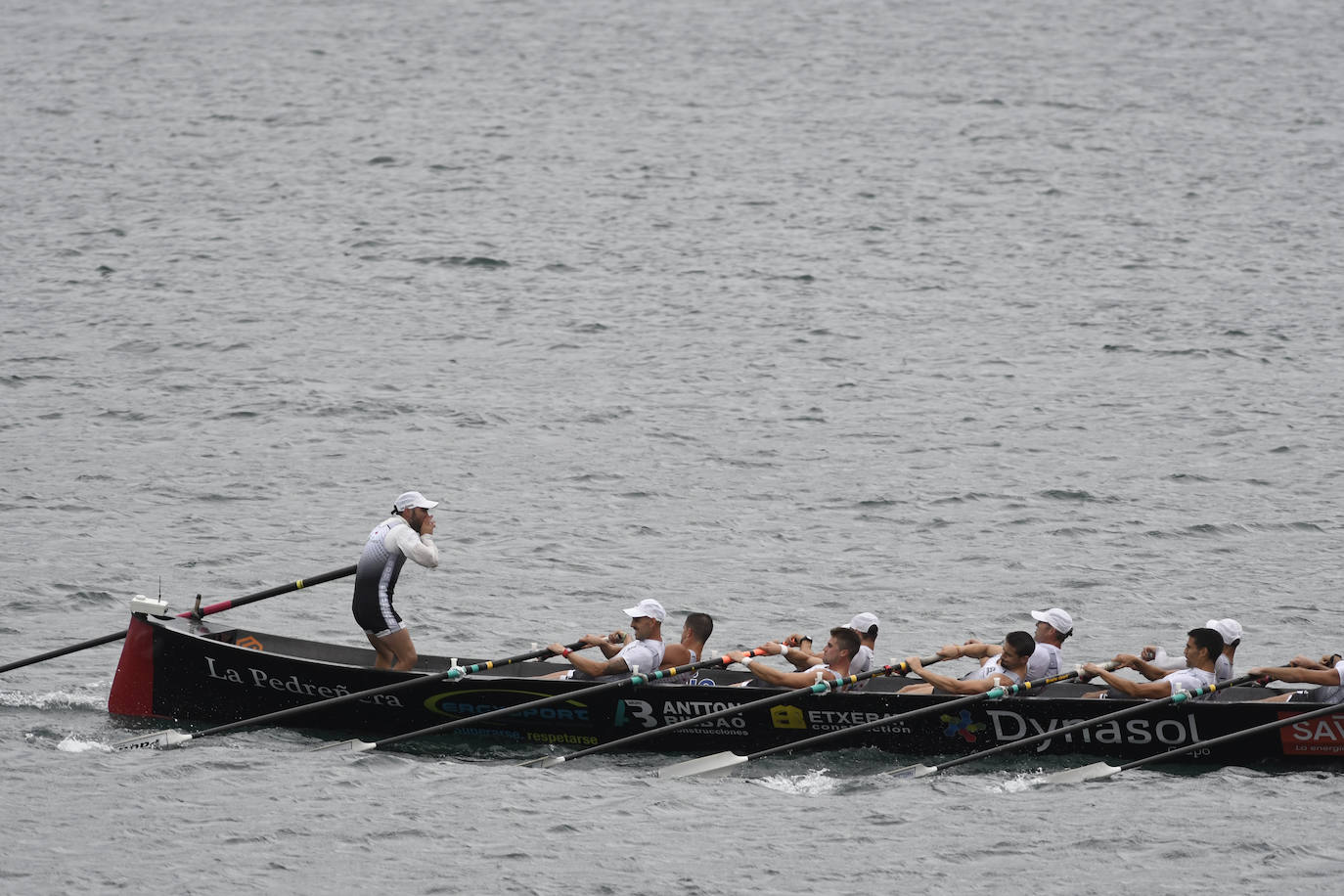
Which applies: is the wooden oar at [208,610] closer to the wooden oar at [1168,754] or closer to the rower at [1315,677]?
the wooden oar at [1168,754]

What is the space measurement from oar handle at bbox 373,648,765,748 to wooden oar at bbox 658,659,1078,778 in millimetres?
906

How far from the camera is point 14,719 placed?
1956 centimetres

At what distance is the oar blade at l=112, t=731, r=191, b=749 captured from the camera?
18578 mm

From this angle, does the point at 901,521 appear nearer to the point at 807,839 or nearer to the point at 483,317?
the point at 807,839

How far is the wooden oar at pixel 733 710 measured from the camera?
701 inches

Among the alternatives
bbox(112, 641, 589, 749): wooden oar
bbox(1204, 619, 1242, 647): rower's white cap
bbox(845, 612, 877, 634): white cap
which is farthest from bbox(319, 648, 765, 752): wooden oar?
bbox(1204, 619, 1242, 647): rower's white cap

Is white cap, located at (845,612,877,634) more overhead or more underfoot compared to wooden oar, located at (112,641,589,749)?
more overhead

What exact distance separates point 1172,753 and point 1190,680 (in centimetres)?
73

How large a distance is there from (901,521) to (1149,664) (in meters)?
9.35

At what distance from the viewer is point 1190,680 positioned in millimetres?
17641

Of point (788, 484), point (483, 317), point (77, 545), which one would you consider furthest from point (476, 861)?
point (483, 317)

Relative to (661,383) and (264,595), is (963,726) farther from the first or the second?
(661,383)

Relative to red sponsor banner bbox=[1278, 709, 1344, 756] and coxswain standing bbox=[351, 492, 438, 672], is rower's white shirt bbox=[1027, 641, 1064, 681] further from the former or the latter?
coxswain standing bbox=[351, 492, 438, 672]

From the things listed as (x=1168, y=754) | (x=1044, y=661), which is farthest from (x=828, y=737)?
(x=1168, y=754)
